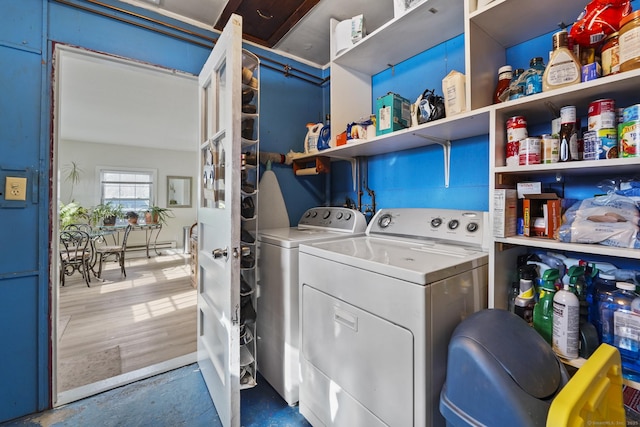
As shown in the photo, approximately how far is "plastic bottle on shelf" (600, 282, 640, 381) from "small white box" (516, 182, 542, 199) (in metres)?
0.40

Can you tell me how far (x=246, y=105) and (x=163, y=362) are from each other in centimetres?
188

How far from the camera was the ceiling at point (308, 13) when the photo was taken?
1764mm

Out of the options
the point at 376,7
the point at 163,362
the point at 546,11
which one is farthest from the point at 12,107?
the point at 546,11

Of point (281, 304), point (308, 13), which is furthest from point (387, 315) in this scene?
point (308, 13)

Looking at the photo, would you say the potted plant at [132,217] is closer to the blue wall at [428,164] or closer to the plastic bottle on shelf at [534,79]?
the blue wall at [428,164]

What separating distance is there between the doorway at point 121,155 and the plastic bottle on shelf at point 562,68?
6.49 ft

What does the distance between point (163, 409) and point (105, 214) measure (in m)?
5.56

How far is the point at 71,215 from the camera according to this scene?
4.92 m

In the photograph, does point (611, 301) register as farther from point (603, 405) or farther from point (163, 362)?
point (163, 362)

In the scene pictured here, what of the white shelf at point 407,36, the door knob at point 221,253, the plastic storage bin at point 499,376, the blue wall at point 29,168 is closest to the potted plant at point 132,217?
the blue wall at point 29,168

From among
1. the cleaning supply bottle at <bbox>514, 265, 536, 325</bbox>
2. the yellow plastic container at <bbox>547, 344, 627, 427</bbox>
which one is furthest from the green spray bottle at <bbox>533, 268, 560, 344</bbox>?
the yellow plastic container at <bbox>547, 344, 627, 427</bbox>

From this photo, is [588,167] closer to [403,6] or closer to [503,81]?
[503,81]

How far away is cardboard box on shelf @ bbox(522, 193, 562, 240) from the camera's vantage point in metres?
1.03

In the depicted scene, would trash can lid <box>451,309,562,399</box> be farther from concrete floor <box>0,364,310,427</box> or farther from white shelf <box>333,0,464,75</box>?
white shelf <box>333,0,464,75</box>
